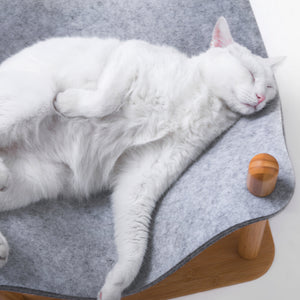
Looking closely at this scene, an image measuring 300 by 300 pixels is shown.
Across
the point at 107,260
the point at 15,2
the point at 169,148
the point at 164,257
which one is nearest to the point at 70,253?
the point at 107,260

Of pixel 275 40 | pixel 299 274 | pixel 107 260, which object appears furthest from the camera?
pixel 275 40

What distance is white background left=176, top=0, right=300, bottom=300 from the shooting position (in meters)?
1.67

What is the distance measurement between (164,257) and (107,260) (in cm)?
18

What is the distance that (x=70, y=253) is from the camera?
1.28 m

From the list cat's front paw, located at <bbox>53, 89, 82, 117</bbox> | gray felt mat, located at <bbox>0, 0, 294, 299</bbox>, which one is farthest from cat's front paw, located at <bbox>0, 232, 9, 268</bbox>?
cat's front paw, located at <bbox>53, 89, 82, 117</bbox>

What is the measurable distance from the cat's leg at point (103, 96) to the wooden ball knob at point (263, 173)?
46cm

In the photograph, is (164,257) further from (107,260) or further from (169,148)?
(169,148)

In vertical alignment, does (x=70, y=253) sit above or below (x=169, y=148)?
below

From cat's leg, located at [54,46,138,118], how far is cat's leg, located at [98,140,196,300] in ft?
0.64

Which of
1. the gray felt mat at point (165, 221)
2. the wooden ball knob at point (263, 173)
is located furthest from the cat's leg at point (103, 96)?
the wooden ball knob at point (263, 173)

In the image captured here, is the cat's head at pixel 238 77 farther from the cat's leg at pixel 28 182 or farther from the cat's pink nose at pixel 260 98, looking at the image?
the cat's leg at pixel 28 182

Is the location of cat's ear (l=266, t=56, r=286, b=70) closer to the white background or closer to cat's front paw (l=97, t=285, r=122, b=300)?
the white background

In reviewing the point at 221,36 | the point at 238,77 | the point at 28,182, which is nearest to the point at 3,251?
the point at 28,182

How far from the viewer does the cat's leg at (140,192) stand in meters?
1.25
